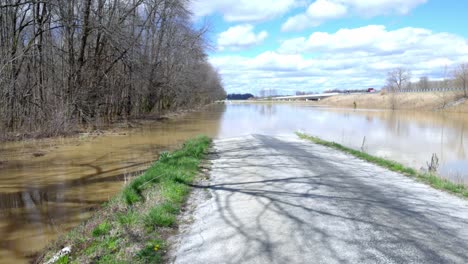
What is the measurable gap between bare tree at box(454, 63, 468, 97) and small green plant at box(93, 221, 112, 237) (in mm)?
76734

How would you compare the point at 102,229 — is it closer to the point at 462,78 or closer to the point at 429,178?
the point at 429,178

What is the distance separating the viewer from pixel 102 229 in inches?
239

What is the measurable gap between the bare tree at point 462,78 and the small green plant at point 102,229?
76.7m

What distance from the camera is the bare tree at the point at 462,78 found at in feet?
232

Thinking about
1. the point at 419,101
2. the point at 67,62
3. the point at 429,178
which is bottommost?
the point at 419,101

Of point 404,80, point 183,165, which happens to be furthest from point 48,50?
point 404,80

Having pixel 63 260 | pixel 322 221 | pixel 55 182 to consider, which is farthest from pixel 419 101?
pixel 63 260

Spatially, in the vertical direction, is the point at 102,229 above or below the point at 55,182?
above

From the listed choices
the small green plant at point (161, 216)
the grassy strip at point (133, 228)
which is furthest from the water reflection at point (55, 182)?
the small green plant at point (161, 216)

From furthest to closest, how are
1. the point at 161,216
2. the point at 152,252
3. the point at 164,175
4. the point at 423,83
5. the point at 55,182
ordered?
the point at 423,83, the point at 55,182, the point at 164,175, the point at 161,216, the point at 152,252

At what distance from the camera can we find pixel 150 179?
9234 millimetres

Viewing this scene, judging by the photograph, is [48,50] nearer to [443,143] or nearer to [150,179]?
[150,179]

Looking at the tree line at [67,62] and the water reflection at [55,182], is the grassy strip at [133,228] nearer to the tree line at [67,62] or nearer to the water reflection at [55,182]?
the water reflection at [55,182]

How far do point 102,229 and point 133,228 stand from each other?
0.56 meters
